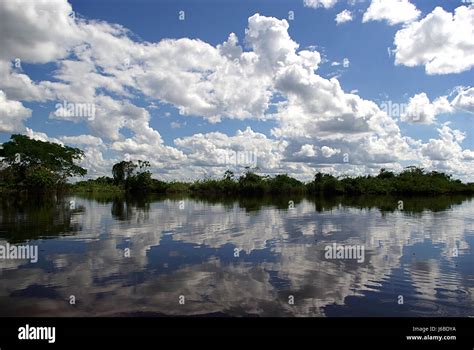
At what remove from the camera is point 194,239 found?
67.7 feet

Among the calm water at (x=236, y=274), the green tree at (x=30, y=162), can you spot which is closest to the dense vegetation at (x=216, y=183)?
the green tree at (x=30, y=162)

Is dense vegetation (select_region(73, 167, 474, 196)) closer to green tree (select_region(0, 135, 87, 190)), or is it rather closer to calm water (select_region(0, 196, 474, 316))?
green tree (select_region(0, 135, 87, 190))

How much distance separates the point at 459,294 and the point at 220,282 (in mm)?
6737
